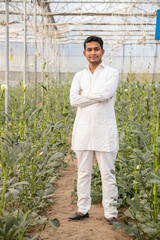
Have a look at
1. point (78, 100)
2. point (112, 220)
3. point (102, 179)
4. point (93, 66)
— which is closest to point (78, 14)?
point (93, 66)

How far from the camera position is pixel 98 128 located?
239 centimetres

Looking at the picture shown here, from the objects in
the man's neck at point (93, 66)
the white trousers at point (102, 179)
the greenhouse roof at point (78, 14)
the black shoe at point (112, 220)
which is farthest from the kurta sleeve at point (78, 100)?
the greenhouse roof at point (78, 14)

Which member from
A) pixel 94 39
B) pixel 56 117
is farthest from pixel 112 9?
pixel 94 39

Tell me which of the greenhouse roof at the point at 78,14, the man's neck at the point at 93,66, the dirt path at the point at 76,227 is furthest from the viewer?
the greenhouse roof at the point at 78,14

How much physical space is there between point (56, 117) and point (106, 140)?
58.1 inches

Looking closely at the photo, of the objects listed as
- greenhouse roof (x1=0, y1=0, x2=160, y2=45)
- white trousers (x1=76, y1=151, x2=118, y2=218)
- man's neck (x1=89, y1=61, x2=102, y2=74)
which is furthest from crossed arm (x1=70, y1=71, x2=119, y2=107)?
greenhouse roof (x1=0, y1=0, x2=160, y2=45)

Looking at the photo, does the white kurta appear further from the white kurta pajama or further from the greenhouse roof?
the greenhouse roof

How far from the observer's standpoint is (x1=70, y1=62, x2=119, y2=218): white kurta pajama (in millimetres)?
2373

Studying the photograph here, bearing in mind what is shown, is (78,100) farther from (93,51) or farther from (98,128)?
(93,51)

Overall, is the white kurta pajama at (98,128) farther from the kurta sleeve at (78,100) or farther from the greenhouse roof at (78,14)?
the greenhouse roof at (78,14)

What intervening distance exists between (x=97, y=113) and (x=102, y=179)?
0.52 m

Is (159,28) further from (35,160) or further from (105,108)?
(35,160)

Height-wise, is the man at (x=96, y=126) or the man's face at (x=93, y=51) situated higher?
the man's face at (x=93, y=51)

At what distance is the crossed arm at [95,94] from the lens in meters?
2.32
